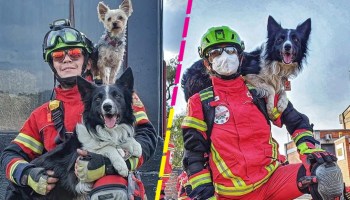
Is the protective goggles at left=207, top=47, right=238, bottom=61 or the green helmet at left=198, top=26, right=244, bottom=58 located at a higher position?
the green helmet at left=198, top=26, right=244, bottom=58

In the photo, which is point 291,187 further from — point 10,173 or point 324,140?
point 324,140

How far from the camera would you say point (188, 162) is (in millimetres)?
3678

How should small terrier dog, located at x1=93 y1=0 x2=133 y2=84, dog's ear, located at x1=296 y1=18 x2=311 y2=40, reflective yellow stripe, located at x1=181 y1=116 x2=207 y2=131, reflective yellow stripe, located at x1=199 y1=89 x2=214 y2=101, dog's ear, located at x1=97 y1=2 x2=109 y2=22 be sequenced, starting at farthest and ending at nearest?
dog's ear, located at x1=97 y1=2 x2=109 y2=22, small terrier dog, located at x1=93 y1=0 x2=133 y2=84, dog's ear, located at x1=296 y1=18 x2=311 y2=40, reflective yellow stripe, located at x1=199 y1=89 x2=214 y2=101, reflective yellow stripe, located at x1=181 y1=116 x2=207 y2=131

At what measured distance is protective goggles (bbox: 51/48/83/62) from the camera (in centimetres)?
369

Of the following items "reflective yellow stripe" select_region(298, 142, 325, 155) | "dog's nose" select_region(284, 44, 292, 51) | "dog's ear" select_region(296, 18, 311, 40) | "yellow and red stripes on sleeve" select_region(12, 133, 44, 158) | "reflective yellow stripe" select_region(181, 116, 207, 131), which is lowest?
"reflective yellow stripe" select_region(298, 142, 325, 155)

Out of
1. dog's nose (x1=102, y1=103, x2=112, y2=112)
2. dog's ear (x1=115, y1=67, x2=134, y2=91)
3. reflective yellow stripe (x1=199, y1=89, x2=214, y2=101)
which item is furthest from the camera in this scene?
reflective yellow stripe (x1=199, y1=89, x2=214, y2=101)

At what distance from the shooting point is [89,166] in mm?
2934

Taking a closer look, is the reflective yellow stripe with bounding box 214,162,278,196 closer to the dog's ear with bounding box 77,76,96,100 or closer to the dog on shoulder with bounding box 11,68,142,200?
the dog on shoulder with bounding box 11,68,142,200

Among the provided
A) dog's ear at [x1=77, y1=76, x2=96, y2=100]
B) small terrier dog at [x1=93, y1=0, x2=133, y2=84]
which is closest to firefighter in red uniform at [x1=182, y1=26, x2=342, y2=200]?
dog's ear at [x1=77, y1=76, x2=96, y2=100]

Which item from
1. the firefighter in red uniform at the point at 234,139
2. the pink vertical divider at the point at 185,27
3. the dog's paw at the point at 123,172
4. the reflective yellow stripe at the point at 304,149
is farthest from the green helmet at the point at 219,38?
the dog's paw at the point at 123,172

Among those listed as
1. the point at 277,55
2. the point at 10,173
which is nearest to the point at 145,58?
the point at 277,55

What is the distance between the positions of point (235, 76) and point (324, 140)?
15.6 metres

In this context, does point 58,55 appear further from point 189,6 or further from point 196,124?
point 196,124

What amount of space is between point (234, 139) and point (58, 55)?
1547 millimetres
